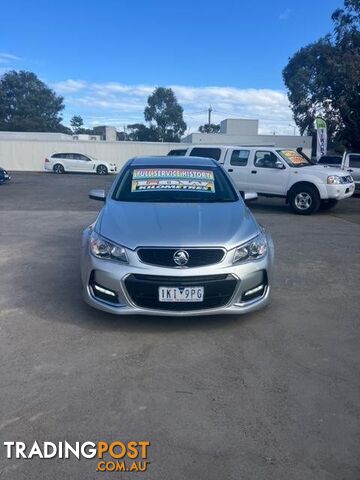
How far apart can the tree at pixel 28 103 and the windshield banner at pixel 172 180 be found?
7346 cm

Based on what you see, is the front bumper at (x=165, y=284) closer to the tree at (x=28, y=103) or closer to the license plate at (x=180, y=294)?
the license plate at (x=180, y=294)

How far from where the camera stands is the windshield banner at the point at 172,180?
529 cm

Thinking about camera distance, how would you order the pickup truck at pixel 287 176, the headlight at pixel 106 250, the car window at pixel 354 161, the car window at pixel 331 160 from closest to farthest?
the headlight at pixel 106 250, the pickup truck at pixel 287 176, the car window at pixel 354 161, the car window at pixel 331 160

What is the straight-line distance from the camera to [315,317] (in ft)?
14.9

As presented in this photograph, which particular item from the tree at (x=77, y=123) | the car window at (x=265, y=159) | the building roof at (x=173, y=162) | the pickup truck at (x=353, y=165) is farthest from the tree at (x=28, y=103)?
the building roof at (x=173, y=162)

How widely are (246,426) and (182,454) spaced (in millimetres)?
485

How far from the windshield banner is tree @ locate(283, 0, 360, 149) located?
22.4m

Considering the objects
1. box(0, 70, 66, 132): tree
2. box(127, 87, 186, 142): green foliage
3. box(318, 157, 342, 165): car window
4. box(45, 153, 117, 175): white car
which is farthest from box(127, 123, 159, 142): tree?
box(318, 157, 342, 165): car window

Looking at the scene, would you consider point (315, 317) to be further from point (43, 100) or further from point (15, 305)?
point (43, 100)

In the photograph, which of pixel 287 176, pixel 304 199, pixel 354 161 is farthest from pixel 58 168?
pixel 304 199

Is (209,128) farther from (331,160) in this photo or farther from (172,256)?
(172,256)

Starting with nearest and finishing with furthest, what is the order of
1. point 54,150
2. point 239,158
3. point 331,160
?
point 239,158
point 331,160
point 54,150

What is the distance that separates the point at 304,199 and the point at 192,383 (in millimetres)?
9248

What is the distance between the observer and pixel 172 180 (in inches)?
213
